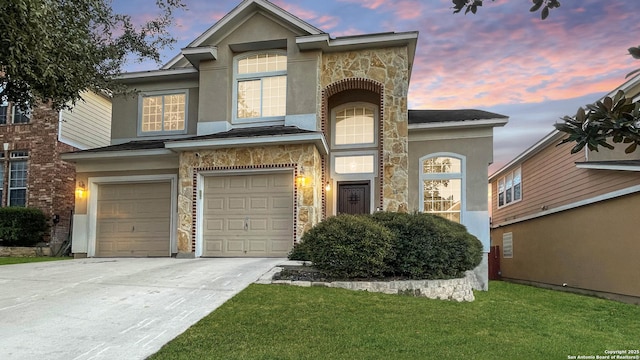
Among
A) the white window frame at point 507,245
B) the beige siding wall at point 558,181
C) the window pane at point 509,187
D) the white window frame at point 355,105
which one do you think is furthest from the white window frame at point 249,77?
the window pane at point 509,187

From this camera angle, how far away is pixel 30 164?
64.0 ft

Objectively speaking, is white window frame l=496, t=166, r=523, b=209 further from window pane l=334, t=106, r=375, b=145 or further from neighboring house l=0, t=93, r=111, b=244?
neighboring house l=0, t=93, r=111, b=244

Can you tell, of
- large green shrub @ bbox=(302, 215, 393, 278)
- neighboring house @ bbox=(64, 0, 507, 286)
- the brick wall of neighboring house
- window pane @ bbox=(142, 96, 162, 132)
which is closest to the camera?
large green shrub @ bbox=(302, 215, 393, 278)

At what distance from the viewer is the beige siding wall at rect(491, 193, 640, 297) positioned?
1252 cm

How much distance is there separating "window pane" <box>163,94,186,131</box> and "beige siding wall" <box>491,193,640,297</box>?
1338 centimetres

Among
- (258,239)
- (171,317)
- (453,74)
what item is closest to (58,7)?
(171,317)

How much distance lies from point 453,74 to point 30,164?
16566 mm

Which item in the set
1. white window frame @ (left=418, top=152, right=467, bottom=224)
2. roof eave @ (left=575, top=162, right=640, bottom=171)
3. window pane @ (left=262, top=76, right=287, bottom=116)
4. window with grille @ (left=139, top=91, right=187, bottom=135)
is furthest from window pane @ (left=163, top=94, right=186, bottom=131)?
roof eave @ (left=575, top=162, right=640, bottom=171)

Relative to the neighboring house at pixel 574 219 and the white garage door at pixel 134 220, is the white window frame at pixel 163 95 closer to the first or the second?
the white garage door at pixel 134 220

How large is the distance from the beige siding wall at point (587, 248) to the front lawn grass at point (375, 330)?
4.06 metres

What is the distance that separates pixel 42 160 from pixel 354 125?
1264 cm

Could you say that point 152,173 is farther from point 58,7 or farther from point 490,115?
point 490,115

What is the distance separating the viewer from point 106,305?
7.60 m

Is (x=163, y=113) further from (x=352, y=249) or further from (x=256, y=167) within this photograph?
(x=352, y=249)
